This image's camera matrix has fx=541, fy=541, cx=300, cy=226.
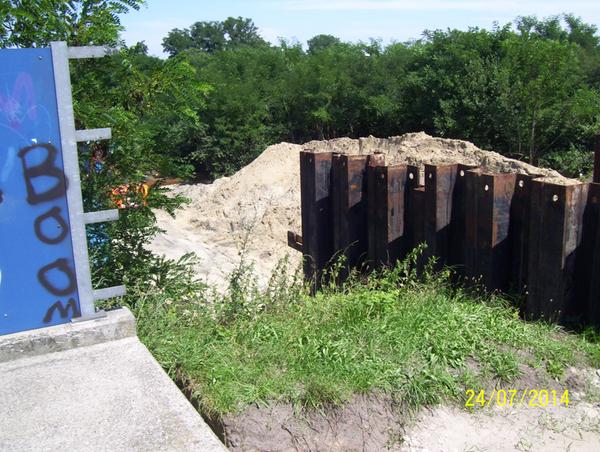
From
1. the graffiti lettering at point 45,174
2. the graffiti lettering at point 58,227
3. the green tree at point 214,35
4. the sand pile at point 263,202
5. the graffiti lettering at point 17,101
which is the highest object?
the green tree at point 214,35

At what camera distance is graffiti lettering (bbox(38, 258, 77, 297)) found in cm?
311

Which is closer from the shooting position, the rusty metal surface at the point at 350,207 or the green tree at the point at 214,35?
the rusty metal surface at the point at 350,207

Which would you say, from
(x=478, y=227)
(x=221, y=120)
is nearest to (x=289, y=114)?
(x=221, y=120)

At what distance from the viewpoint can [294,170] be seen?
16.8 metres

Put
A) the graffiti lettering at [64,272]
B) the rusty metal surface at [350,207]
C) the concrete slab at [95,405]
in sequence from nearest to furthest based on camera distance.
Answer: the concrete slab at [95,405]
the graffiti lettering at [64,272]
the rusty metal surface at [350,207]

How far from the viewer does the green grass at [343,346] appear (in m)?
3.01

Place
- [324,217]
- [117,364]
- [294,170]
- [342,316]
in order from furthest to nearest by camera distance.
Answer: [294,170] < [324,217] < [342,316] < [117,364]

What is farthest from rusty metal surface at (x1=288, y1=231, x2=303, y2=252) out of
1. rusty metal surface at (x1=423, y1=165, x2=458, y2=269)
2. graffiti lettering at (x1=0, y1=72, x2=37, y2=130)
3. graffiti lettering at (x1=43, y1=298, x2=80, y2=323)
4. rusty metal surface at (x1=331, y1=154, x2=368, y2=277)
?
graffiti lettering at (x1=0, y1=72, x2=37, y2=130)

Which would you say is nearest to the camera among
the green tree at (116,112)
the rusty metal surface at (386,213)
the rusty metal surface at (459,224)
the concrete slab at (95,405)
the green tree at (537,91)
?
the concrete slab at (95,405)

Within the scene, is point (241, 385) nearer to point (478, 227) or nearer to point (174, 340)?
point (174, 340)

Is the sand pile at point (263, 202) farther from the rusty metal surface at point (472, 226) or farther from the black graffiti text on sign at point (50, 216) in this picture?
the black graffiti text on sign at point (50, 216)

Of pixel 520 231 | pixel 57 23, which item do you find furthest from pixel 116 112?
pixel 520 231

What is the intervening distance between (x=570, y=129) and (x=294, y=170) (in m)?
8.17
